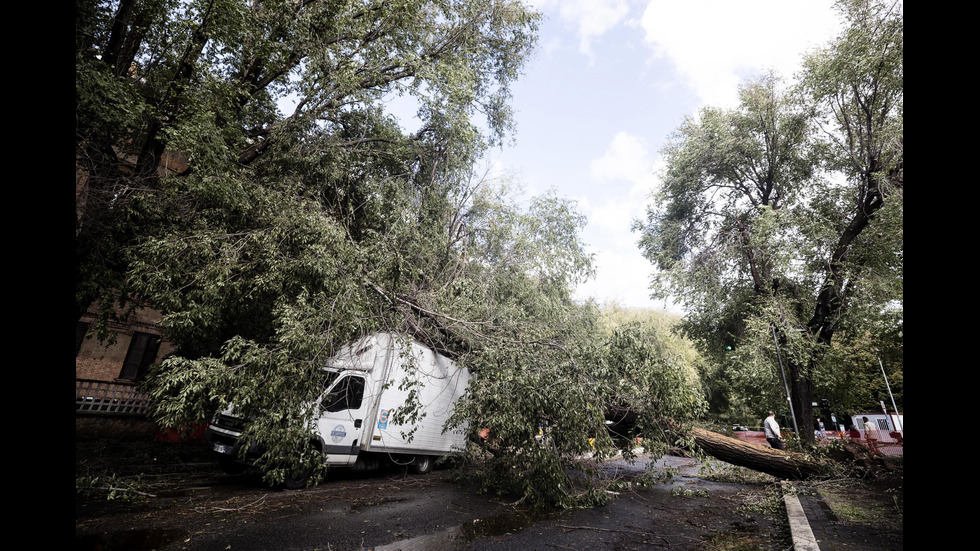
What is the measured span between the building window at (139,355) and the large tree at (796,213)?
19600 millimetres

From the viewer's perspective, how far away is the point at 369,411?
9078 millimetres

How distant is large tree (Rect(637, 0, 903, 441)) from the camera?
36.9 ft

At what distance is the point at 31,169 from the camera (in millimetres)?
→ 969

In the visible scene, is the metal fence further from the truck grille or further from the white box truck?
the white box truck

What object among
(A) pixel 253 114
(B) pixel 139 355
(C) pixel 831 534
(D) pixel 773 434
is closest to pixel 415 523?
(C) pixel 831 534

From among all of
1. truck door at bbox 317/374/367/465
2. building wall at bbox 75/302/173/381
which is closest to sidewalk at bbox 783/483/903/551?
truck door at bbox 317/374/367/465

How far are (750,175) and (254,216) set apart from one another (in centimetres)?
1666

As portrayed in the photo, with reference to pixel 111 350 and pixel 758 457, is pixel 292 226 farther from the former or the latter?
pixel 111 350

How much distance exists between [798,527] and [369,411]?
7564mm

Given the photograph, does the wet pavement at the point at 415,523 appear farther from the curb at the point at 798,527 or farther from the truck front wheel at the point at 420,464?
the truck front wheel at the point at 420,464
